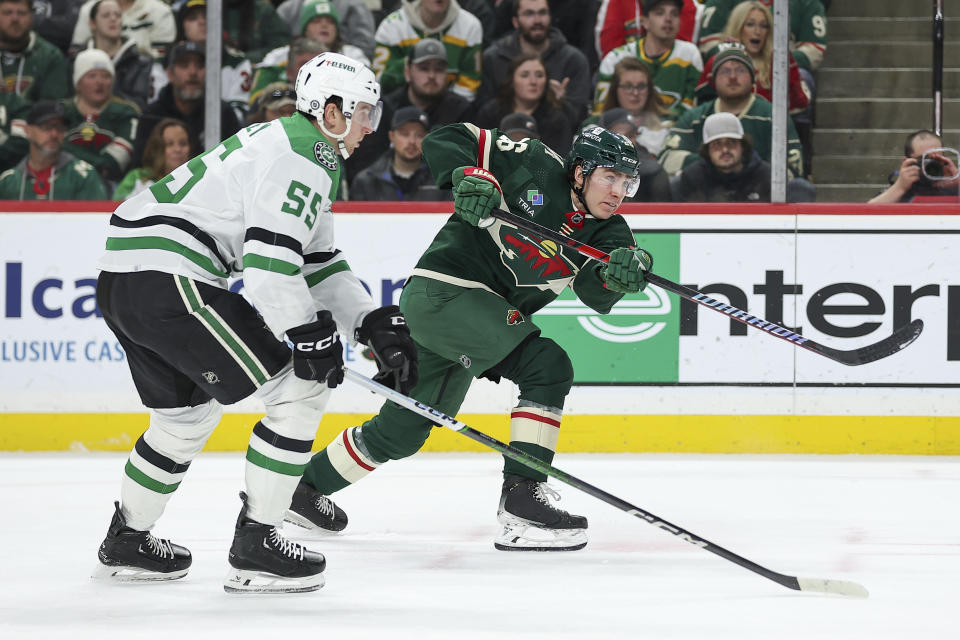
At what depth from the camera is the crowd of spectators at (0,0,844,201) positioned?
17.7 ft

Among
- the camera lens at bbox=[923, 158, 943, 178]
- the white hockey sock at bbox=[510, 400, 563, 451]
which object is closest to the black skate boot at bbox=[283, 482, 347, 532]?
the white hockey sock at bbox=[510, 400, 563, 451]

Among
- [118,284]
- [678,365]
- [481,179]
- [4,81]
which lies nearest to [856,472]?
[678,365]

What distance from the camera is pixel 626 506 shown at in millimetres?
2943

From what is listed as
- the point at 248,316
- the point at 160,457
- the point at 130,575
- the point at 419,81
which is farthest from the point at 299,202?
the point at 419,81

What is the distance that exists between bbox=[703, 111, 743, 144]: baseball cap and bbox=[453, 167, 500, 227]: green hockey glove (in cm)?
220

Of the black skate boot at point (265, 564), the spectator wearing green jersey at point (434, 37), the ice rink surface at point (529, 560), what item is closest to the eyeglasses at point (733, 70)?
the spectator wearing green jersey at point (434, 37)

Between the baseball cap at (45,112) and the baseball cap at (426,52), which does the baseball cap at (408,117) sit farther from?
the baseball cap at (45,112)

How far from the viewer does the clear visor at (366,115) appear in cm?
286

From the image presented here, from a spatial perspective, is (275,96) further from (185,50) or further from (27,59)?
(27,59)

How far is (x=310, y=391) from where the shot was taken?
2.76m

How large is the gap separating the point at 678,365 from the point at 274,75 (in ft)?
7.16

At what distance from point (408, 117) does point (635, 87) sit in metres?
0.98

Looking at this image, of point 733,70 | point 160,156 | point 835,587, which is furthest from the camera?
point 160,156

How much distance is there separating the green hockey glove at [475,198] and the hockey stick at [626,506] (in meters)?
0.57
